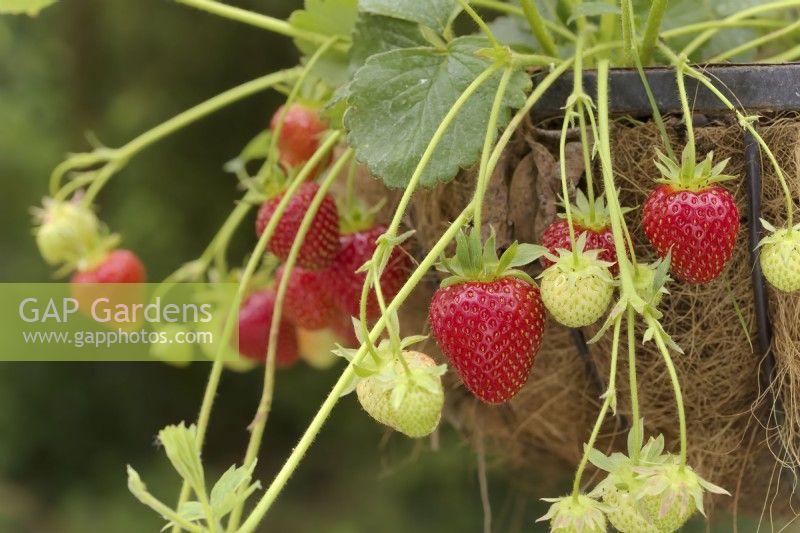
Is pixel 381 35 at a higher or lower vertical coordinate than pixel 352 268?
higher

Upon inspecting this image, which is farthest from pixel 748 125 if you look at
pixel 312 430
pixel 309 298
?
pixel 309 298

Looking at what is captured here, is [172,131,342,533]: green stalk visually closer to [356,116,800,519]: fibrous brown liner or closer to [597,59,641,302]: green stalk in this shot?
[356,116,800,519]: fibrous brown liner

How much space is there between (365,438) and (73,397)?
1.64 feet

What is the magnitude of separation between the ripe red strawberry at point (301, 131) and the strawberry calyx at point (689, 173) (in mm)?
307

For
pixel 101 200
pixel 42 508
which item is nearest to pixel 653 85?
pixel 101 200

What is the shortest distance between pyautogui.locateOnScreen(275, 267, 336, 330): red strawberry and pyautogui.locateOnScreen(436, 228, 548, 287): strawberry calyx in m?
0.23

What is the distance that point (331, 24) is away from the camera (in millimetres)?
688

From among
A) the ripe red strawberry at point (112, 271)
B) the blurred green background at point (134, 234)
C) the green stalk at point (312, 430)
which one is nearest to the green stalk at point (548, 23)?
the green stalk at point (312, 430)

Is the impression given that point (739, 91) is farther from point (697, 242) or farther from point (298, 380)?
point (298, 380)

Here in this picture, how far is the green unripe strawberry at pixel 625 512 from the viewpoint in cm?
45

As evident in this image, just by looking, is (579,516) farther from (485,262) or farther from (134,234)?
(134,234)

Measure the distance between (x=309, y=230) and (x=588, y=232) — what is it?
0.70 feet

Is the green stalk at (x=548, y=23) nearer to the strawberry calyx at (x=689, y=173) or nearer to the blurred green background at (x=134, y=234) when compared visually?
the strawberry calyx at (x=689, y=173)

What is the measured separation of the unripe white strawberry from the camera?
81 centimetres
